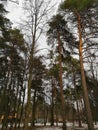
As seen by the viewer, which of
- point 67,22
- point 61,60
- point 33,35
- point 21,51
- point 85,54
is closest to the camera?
point 33,35

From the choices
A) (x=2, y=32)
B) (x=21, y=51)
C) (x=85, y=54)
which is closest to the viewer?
(x=2, y=32)

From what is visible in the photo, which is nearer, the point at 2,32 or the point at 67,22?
the point at 2,32

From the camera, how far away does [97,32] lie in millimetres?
13383

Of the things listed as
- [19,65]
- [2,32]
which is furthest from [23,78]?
[2,32]

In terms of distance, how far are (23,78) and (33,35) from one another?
9.73m

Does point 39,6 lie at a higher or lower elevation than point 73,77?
higher

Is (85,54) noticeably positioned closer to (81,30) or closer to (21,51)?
(81,30)

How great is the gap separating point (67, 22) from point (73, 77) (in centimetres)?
Answer: 1440

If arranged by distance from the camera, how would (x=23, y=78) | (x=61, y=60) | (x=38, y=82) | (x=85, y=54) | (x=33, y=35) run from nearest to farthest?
1. (x=33, y=35)
2. (x=85, y=54)
3. (x=61, y=60)
4. (x=23, y=78)
5. (x=38, y=82)

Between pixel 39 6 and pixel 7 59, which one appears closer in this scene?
pixel 39 6

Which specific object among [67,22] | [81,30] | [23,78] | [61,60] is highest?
[67,22]

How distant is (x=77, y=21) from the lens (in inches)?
582

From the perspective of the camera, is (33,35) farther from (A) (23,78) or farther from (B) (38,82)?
(B) (38,82)

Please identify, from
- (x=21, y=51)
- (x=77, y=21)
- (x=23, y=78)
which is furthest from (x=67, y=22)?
(x=23, y=78)
